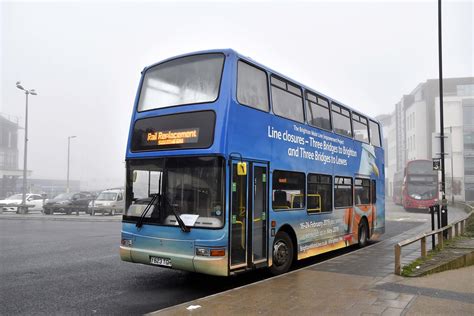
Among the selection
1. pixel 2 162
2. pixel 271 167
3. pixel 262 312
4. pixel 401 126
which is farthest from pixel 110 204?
pixel 401 126

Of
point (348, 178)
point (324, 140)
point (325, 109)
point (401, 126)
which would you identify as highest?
point (401, 126)

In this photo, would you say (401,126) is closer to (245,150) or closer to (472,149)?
(472,149)

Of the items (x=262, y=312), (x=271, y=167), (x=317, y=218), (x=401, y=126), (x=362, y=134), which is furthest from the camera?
(x=401, y=126)

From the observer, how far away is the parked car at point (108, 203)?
31.9 meters

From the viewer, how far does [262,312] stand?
5.98 meters

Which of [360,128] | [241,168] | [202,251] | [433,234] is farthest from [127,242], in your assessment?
[360,128]

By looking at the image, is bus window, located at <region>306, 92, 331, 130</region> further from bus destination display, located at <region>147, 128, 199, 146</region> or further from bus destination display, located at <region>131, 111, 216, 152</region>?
bus destination display, located at <region>147, 128, 199, 146</region>

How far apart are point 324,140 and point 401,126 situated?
86.8 metres

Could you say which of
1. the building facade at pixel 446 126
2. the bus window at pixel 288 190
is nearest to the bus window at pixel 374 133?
the bus window at pixel 288 190

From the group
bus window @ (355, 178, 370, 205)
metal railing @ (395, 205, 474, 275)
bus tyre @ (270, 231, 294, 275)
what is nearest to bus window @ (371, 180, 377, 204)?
bus window @ (355, 178, 370, 205)

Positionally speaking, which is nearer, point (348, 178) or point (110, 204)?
point (348, 178)

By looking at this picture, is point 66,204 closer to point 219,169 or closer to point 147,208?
point 147,208

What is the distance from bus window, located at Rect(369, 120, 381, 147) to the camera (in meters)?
14.8

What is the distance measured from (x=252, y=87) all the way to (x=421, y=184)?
30.4m
